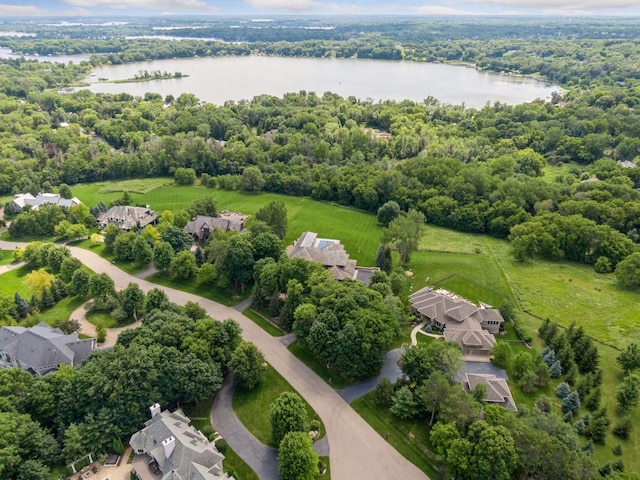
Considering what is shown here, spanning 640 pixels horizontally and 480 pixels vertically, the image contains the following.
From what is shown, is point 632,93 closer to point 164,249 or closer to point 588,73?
point 588,73

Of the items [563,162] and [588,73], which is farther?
[588,73]

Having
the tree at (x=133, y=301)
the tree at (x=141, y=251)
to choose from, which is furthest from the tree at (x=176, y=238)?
the tree at (x=133, y=301)

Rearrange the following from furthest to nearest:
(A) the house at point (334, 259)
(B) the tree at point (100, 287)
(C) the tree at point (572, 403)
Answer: (A) the house at point (334, 259)
(B) the tree at point (100, 287)
(C) the tree at point (572, 403)

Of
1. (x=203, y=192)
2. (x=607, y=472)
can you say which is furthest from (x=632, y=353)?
(x=203, y=192)

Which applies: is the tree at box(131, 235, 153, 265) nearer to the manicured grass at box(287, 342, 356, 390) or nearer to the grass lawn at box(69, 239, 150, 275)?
the grass lawn at box(69, 239, 150, 275)

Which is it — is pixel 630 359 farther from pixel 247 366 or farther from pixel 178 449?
pixel 178 449

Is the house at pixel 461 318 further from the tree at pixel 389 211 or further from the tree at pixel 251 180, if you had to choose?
the tree at pixel 251 180

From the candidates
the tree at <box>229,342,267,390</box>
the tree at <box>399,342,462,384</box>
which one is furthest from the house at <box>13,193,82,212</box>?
the tree at <box>399,342,462,384</box>
